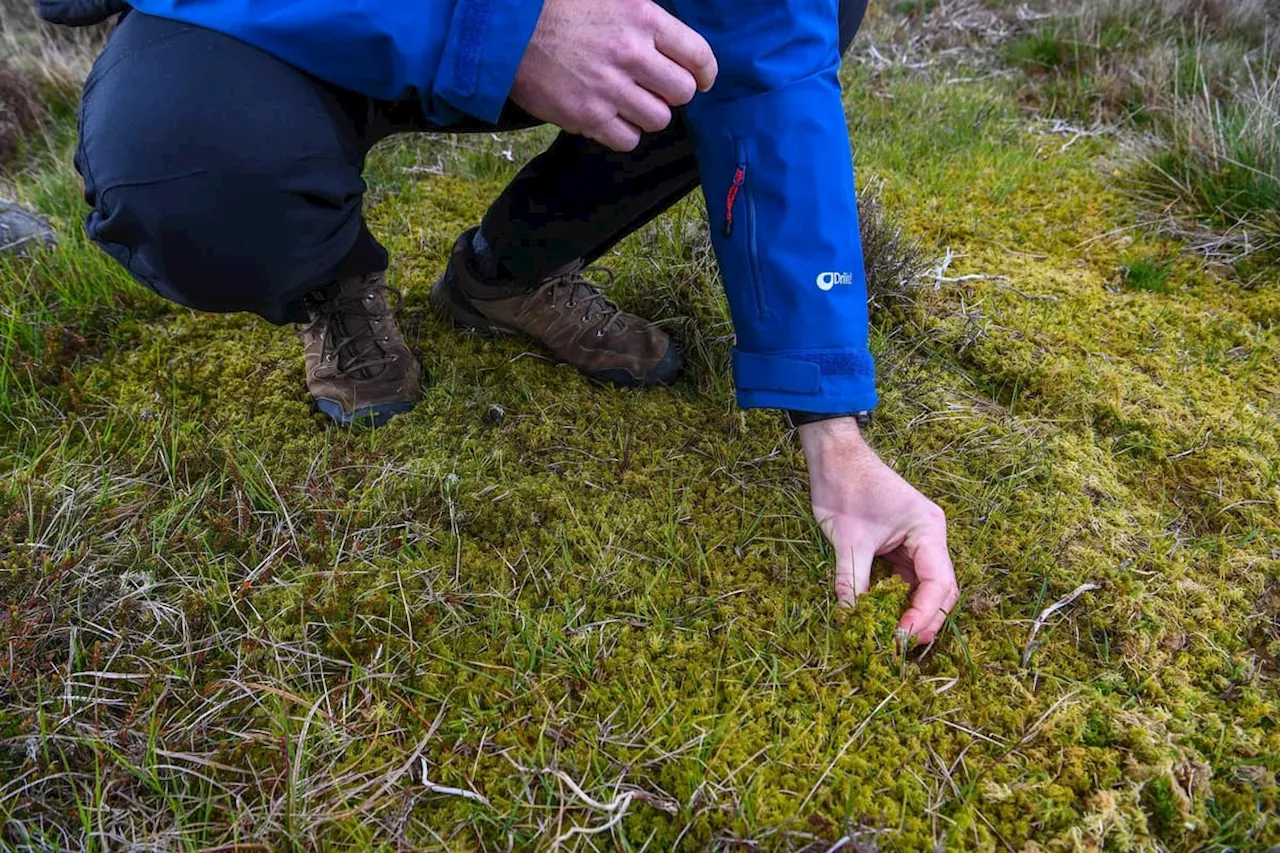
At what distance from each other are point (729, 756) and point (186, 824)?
87 centimetres

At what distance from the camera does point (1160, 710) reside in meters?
1.42

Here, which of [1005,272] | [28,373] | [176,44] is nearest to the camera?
[176,44]

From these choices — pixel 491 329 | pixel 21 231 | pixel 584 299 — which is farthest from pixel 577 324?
pixel 21 231

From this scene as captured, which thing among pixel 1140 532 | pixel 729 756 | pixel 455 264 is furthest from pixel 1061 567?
pixel 455 264

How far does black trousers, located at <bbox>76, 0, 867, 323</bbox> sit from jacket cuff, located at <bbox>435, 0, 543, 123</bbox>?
32 cm

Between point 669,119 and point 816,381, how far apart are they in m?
0.53

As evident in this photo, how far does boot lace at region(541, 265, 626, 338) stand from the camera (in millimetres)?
2125

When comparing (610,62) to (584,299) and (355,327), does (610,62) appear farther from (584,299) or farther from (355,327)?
(355,327)

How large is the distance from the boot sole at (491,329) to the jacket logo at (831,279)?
2.34ft

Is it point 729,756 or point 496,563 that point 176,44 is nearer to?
point 496,563

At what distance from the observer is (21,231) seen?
260cm

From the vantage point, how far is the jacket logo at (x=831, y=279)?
1474 millimetres

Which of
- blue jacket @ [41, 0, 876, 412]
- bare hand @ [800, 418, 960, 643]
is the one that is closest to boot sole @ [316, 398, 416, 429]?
blue jacket @ [41, 0, 876, 412]

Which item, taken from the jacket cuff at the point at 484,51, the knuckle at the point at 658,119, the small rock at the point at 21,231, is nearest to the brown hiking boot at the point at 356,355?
the jacket cuff at the point at 484,51
